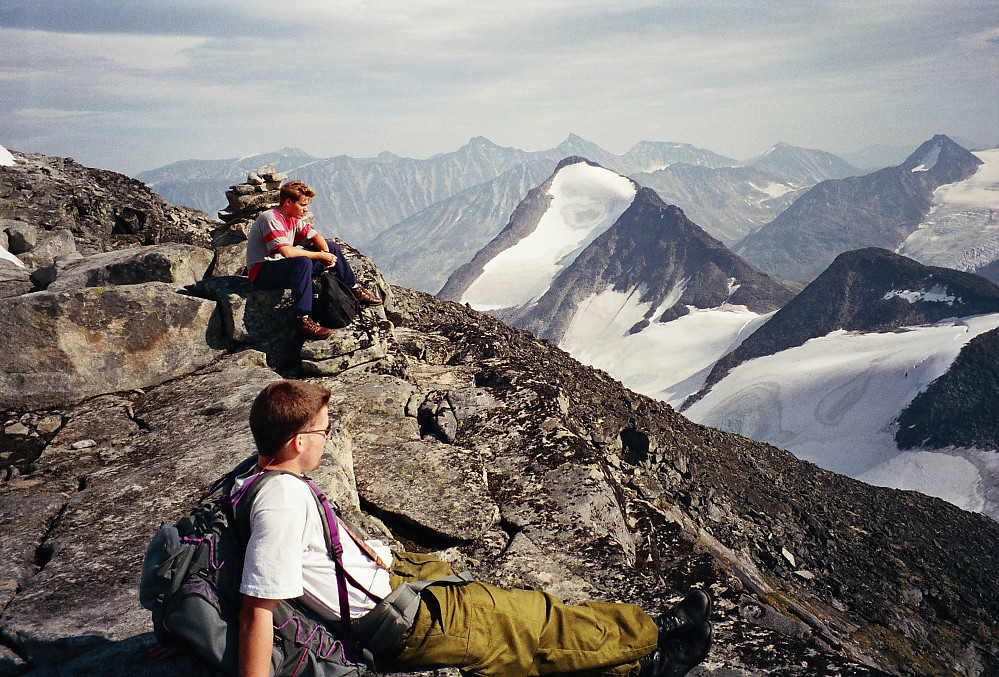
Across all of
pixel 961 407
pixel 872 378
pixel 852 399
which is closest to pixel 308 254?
pixel 961 407

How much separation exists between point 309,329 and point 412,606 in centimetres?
721

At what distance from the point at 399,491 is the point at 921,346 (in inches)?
3371

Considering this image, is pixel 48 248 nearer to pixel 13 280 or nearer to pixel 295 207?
pixel 13 280

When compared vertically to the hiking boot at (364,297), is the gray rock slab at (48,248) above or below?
above

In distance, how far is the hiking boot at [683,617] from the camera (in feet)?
17.3

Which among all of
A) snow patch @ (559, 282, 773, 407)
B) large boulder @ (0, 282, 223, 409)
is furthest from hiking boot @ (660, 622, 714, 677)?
snow patch @ (559, 282, 773, 407)

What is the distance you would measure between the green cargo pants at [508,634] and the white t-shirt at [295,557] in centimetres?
44

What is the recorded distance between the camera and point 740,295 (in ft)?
472

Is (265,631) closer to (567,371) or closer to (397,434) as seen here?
(397,434)

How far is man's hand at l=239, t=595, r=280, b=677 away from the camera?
3.53 m

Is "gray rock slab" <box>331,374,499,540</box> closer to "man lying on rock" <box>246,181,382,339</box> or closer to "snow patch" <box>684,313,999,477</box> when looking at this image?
"man lying on rock" <box>246,181,382,339</box>

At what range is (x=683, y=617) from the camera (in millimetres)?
5312

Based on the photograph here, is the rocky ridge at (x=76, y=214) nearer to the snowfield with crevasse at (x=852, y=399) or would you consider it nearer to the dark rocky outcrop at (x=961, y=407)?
the snowfield with crevasse at (x=852, y=399)

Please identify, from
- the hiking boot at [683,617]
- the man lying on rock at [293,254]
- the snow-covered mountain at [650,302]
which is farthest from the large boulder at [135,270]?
the snow-covered mountain at [650,302]
